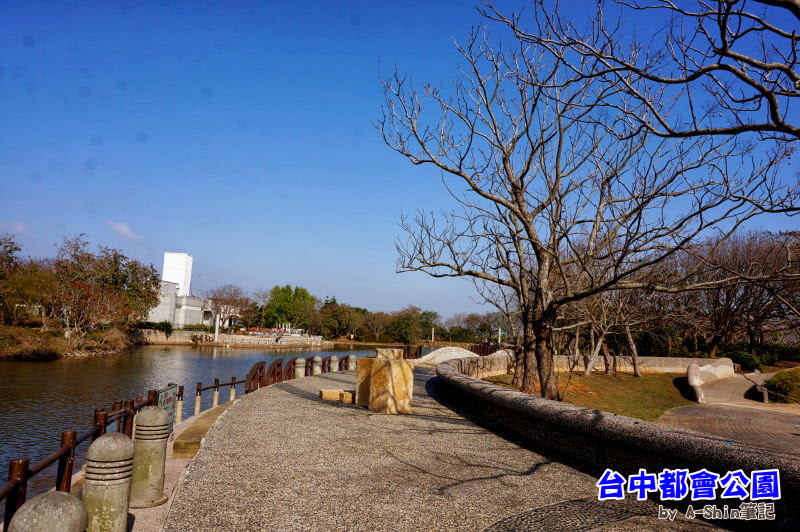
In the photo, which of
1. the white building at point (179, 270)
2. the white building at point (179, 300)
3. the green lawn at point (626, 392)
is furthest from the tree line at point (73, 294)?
the green lawn at point (626, 392)

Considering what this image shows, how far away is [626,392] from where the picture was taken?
2167cm

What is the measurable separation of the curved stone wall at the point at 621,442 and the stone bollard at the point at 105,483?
14.7 feet

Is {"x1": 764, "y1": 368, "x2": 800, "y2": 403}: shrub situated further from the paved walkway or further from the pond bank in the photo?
the pond bank

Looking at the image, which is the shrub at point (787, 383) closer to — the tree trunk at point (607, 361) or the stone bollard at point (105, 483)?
the tree trunk at point (607, 361)

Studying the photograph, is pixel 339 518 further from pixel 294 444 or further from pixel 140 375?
pixel 140 375

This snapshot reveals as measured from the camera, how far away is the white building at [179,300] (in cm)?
6806

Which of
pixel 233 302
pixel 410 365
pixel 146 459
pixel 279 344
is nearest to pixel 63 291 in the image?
pixel 279 344

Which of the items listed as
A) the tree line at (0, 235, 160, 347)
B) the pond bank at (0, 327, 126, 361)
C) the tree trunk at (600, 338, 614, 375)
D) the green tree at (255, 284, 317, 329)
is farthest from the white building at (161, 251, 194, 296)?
the tree trunk at (600, 338, 614, 375)

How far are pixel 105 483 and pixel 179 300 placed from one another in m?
73.5

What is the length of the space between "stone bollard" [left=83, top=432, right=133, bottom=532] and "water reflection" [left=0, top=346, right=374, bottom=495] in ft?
22.3

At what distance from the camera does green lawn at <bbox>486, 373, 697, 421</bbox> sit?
1772 cm

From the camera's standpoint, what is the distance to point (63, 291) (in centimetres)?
4041

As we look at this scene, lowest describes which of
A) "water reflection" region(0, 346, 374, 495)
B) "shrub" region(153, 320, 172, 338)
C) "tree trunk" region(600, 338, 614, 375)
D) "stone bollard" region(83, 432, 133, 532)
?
"water reflection" region(0, 346, 374, 495)

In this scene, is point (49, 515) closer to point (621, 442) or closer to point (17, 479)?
point (17, 479)
